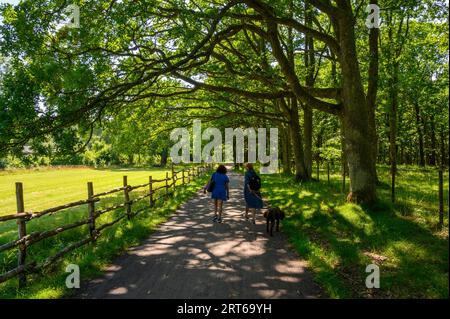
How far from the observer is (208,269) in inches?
271

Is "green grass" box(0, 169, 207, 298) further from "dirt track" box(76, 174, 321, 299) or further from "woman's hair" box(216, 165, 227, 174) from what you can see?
"woman's hair" box(216, 165, 227, 174)

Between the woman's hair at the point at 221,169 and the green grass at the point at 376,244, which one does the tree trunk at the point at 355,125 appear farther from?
the woman's hair at the point at 221,169

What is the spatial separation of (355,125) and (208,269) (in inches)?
280

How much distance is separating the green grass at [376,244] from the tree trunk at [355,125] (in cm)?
66

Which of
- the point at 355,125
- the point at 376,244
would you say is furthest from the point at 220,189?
the point at 376,244

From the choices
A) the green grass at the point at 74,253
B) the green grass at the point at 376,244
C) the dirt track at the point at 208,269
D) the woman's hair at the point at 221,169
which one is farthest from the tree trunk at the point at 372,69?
the green grass at the point at 74,253

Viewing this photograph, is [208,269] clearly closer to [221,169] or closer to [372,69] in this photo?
[221,169]

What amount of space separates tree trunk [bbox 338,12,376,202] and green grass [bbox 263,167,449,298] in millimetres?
659

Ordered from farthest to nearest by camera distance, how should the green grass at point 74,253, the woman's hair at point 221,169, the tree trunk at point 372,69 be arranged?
the tree trunk at point 372,69
the woman's hair at point 221,169
the green grass at point 74,253

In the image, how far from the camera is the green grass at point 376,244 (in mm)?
5566

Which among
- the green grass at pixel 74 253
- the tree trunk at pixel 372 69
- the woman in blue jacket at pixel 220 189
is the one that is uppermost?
the tree trunk at pixel 372 69
